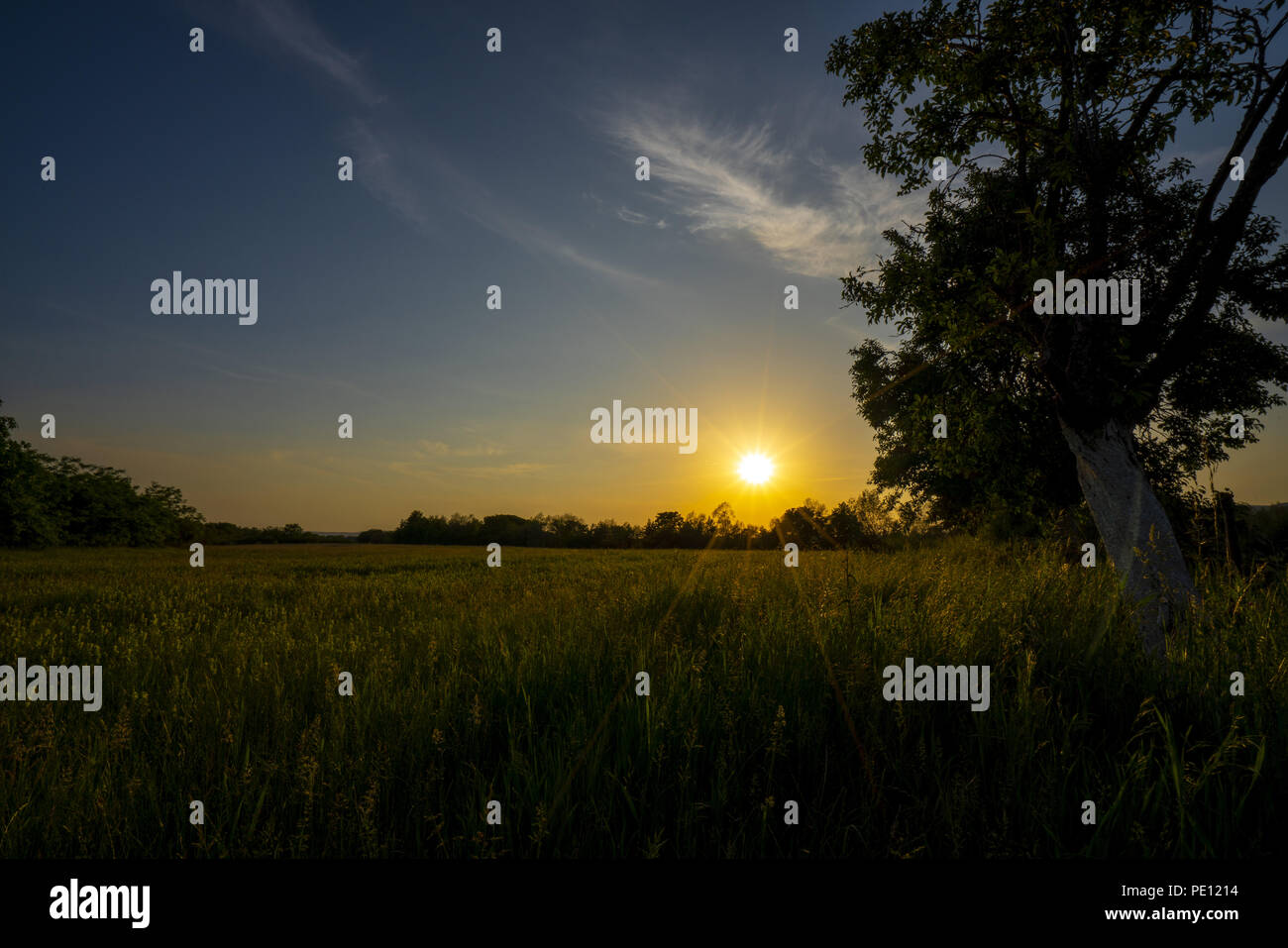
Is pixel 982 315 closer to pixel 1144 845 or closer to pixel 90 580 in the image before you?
pixel 1144 845

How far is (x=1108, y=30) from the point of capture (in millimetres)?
8305

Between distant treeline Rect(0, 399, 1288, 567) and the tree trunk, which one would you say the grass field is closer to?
the tree trunk

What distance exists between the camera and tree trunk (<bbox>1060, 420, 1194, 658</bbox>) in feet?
21.8

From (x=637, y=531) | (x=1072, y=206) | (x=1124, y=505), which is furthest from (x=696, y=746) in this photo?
(x=637, y=531)

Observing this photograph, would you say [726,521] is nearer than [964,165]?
No

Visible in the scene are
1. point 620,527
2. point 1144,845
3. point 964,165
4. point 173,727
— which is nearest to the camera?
point 1144,845

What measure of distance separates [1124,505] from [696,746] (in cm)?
858

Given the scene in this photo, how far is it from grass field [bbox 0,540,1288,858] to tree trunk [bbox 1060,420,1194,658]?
4.07 feet

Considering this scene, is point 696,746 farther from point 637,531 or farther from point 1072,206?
point 637,531

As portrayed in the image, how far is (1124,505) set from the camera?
770cm

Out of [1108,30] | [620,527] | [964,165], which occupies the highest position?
[1108,30]

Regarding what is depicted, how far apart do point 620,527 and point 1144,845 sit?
63252mm
